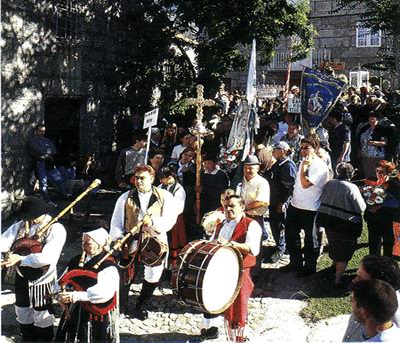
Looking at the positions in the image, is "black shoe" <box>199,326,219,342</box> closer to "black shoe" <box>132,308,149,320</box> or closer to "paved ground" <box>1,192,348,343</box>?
"paved ground" <box>1,192,348,343</box>

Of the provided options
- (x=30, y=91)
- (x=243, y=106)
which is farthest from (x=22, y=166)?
(x=243, y=106)

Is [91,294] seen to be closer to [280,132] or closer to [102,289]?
[102,289]

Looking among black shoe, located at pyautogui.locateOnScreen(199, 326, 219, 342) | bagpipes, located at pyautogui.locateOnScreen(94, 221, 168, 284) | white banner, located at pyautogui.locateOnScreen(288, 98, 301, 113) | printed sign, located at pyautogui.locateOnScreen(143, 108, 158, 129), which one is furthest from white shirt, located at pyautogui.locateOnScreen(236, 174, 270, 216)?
white banner, located at pyautogui.locateOnScreen(288, 98, 301, 113)

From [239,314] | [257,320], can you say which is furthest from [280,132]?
[239,314]

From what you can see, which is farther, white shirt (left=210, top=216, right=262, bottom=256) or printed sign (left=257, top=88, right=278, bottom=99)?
printed sign (left=257, top=88, right=278, bottom=99)

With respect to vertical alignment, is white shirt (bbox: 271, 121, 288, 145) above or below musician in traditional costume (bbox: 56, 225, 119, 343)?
above

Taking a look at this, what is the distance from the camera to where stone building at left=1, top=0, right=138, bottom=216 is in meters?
9.88

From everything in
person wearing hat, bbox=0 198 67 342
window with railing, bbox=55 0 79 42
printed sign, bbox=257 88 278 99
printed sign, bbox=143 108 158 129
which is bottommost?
person wearing hat, bbox=0 198 67 342

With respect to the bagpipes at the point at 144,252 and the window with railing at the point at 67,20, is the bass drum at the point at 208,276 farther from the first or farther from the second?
the window with railing at the point at 67,20

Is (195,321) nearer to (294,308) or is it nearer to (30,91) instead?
(294,308)

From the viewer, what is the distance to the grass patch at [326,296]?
628 centimetres

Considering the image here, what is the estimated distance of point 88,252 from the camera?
15.3 ft

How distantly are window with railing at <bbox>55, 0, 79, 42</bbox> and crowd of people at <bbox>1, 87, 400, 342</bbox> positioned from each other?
2471 mm

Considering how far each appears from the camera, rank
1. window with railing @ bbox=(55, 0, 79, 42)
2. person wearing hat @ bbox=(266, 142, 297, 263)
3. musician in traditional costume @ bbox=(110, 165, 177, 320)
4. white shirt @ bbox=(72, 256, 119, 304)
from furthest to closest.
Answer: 1. window with railing @ bbox=(55, 0, 79, 42)
2. person wearing hat @ bbox=(266, 142, 297, 263)
3. musician in traditional costume @ bbox=(110, 165, 177, 320)
4. white shirt @ bbox=(72, 256, 119, 304)
